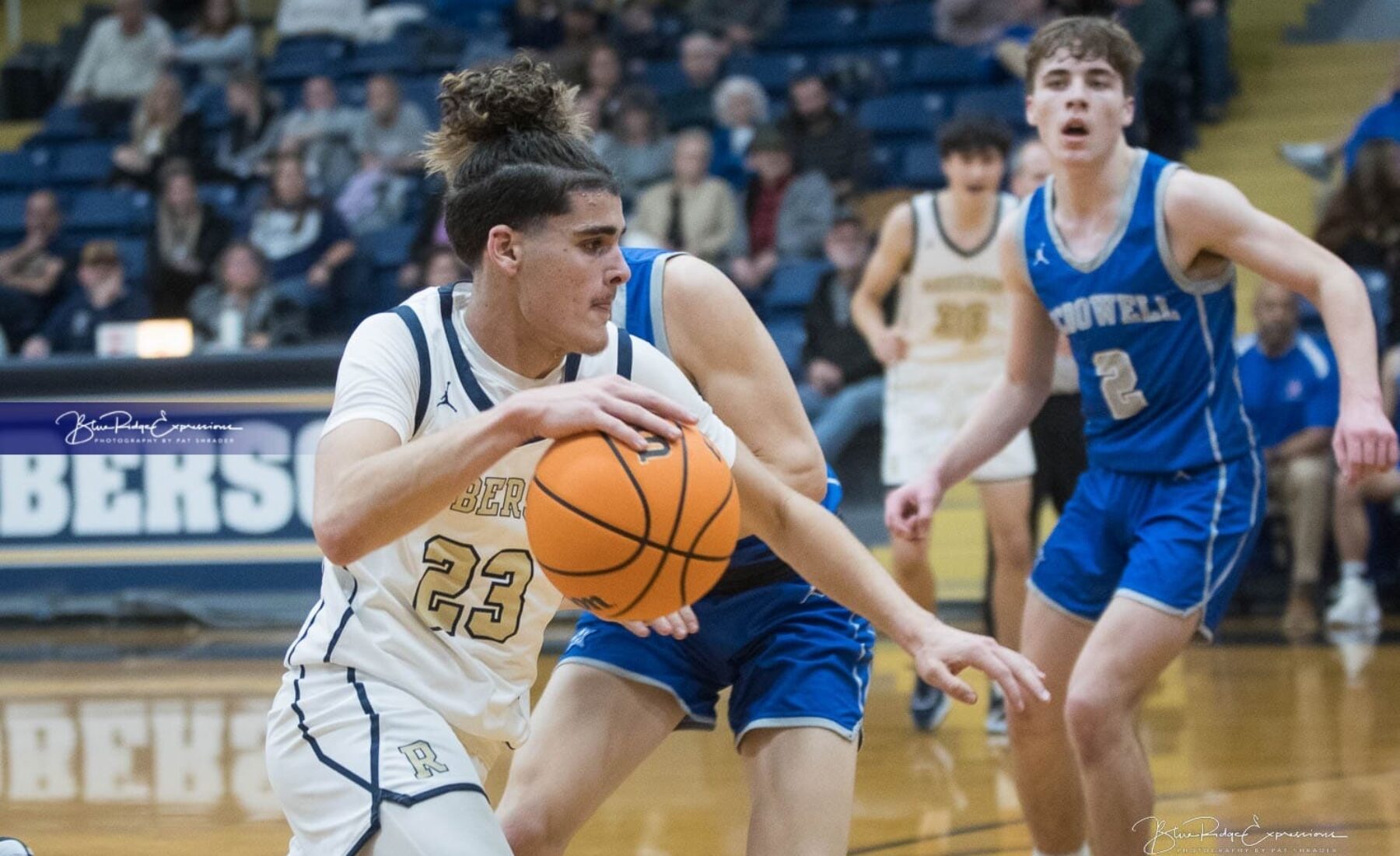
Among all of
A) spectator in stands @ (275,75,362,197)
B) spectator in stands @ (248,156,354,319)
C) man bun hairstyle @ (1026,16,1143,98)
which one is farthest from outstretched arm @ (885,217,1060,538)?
spectator in stands @ (275,75,362,197)

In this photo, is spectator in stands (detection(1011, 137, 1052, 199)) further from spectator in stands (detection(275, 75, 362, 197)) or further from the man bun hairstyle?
spectator in stands (detection(275, 75, 362, 197))

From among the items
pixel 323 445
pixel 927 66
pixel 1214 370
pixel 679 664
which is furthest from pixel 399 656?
pixel 927 66

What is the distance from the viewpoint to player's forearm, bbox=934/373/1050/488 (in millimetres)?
4031

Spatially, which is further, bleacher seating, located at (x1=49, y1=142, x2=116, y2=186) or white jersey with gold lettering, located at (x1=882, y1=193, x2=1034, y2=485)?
bleacher seating, located at (x1=49, y1=142, x2=116, y2=186)

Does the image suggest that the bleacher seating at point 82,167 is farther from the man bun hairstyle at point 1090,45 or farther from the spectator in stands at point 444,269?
the man bun hairstyle at point 1090,45

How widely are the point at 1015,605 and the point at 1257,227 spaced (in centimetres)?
244

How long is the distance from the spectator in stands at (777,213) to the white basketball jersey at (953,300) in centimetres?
302

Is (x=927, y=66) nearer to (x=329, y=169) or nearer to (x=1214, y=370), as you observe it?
(x=329, y=169)

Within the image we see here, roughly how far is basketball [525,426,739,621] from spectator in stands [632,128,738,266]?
7.09 metres

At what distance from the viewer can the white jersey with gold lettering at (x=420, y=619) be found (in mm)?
2486

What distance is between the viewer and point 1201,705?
623 cm

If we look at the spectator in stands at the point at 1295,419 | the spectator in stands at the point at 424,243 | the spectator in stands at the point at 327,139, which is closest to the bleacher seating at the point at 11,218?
the spectator in stands at the point at 327,139

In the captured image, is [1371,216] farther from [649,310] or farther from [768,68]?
[649,310]

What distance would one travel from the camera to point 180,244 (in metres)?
10.4
